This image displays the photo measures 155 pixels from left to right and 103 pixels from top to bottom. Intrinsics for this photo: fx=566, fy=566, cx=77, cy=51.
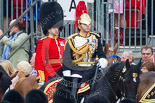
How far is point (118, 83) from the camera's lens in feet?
24.9

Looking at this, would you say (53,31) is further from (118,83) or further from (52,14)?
(118,83)

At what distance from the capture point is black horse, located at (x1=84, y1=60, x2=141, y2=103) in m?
7.42

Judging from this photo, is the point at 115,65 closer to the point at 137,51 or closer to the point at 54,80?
the point at 54,80

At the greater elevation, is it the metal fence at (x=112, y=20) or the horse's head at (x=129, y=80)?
the metal fence at (x=112, y=20)

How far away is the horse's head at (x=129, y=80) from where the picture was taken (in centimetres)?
737

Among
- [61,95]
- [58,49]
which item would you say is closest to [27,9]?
[58,49]

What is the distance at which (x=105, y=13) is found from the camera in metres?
11.0

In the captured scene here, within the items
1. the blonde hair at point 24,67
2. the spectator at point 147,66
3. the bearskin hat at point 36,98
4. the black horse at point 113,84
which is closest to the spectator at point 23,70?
the blonde hair at point 24,67

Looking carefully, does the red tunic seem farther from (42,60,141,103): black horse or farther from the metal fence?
the metal fence

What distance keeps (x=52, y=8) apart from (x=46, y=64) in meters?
1.08

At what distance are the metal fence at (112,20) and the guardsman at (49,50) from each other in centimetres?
184

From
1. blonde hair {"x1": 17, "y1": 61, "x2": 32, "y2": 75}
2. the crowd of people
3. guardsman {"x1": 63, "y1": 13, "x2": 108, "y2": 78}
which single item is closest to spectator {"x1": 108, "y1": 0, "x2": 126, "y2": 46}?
the crowd of people

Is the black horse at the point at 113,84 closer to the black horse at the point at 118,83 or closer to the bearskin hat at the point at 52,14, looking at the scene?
the black horse at the point at 118,83

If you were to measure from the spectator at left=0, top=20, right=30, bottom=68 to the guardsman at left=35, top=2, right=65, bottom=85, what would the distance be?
5.66 feet
